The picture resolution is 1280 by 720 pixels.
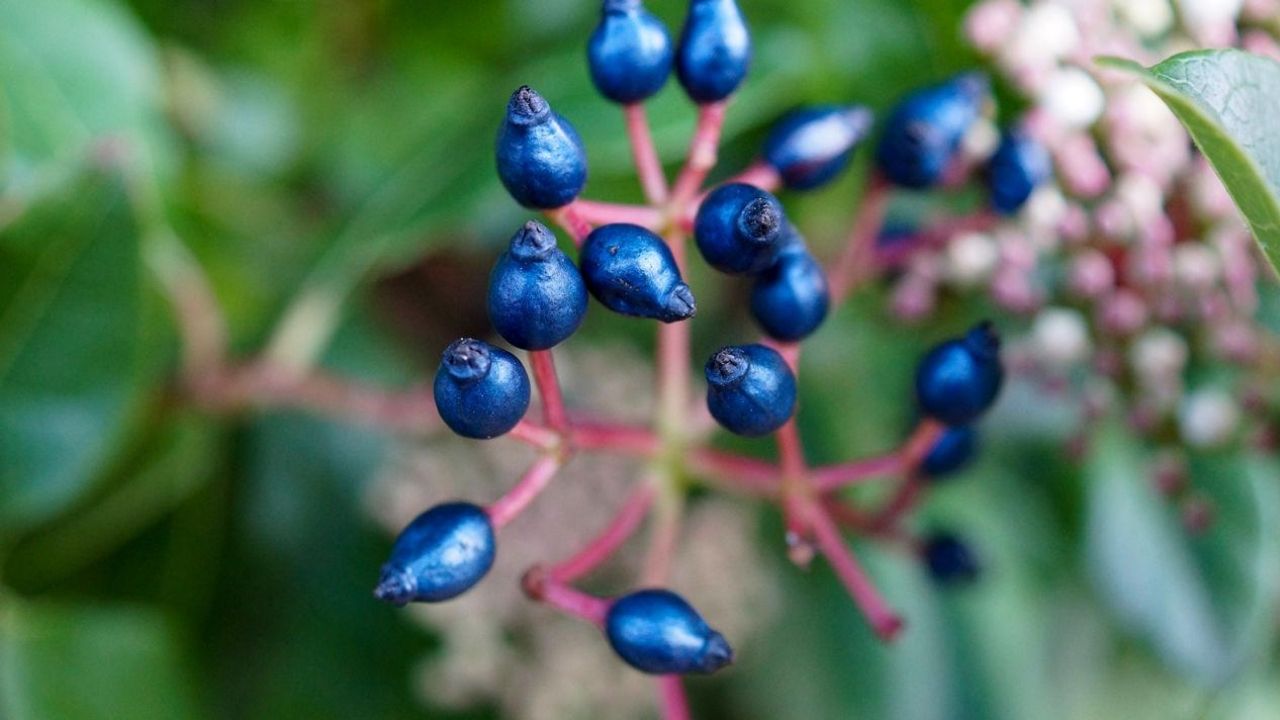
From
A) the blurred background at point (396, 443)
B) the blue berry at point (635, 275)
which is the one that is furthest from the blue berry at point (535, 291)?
the blurred background at point (396, 443)

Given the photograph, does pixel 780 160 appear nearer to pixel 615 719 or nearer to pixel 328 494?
pixel 615 719

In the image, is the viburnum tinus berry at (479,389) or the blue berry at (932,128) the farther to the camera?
the blue berry at (932,128)

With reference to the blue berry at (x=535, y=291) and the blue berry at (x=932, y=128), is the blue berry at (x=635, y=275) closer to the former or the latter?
the blue berry at (x=535, y=291)

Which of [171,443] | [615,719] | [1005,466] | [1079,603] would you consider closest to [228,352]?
[171,443]

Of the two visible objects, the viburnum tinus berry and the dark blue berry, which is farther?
the dark blue berry

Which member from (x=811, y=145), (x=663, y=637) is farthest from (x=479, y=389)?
(x=811, y=145)

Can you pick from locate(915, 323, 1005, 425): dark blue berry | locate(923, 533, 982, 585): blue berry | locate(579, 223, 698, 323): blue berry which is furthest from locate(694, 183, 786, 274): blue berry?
locate(923, 533, 982, 585): blue berry

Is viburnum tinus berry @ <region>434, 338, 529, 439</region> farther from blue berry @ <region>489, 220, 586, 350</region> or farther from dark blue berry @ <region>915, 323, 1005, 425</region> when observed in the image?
dark blue berry @ <region>915, 323, 1005, 425</region>
